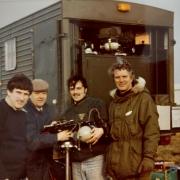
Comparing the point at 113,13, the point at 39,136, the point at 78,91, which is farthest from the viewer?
the point at 113,13

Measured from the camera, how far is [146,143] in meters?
1.93

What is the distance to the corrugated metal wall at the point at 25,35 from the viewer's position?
2.41 m

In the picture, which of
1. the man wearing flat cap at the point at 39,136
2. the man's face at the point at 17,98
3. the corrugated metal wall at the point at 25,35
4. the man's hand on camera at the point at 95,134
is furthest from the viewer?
the corrugated metal wall at the point at 25,35

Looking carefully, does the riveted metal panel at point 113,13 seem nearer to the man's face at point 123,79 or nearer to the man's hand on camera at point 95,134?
the man's face at point 123,79

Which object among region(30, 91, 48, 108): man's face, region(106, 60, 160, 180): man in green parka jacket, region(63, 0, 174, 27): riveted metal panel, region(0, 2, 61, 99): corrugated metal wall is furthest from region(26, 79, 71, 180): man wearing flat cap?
region(63, 0, 174, 27): riveted metal panel

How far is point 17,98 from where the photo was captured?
174cm

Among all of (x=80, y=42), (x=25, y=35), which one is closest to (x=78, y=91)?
(x=80, y=42)

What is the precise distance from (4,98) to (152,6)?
4.34 feet

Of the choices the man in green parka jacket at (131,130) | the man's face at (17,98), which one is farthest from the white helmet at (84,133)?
the man's face at (17,98)

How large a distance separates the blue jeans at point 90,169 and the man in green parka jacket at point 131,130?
59 millimetres

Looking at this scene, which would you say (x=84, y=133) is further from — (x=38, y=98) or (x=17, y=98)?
(x=17, y=98)

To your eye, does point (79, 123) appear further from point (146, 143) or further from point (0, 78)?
point (0, 78)

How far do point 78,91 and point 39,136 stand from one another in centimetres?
29

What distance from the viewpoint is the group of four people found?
181cm
